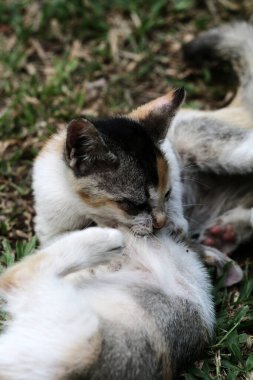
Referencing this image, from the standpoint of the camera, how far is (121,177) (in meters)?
4.59

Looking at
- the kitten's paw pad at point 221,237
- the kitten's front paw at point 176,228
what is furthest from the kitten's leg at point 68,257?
the kitten's paw pad at point 221,237

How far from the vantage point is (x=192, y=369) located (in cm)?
446

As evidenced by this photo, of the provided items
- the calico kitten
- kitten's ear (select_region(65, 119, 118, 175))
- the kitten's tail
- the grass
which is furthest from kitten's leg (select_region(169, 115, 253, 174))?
the grass

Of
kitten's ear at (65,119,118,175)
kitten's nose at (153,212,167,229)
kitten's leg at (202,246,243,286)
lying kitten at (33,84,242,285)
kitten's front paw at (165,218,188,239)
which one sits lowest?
kitten's leg at (202,246,243,286)

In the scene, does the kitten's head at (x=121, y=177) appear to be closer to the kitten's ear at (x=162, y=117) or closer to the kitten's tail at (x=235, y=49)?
the kitten's ear at (x=162, y=117)

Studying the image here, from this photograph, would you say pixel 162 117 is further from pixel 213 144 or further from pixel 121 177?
pixel 213 144

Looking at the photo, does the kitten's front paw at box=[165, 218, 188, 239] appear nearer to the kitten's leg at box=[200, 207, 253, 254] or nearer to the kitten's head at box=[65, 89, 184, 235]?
the kitten's head at box=[65, 89, 184, 235]

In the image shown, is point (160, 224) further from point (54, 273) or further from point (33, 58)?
point (33, 58)

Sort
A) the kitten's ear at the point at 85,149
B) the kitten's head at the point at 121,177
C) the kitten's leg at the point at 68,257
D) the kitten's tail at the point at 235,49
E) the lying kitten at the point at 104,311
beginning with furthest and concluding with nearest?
the kitten's tail at the point at 235,49 < the kitten's head at the point at 121,177 < the kitten's ear at the point at 85,149 < the kitten's leg at the point at 68,257 < the lying kitten at the point at 104,311

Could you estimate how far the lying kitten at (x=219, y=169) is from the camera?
5414mm

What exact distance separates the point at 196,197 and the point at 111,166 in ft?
4.68

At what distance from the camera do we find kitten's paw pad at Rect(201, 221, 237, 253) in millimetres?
5457

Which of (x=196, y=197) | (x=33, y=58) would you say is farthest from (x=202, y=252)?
(x=33, y=58)

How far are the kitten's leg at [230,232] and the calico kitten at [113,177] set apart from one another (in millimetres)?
534
